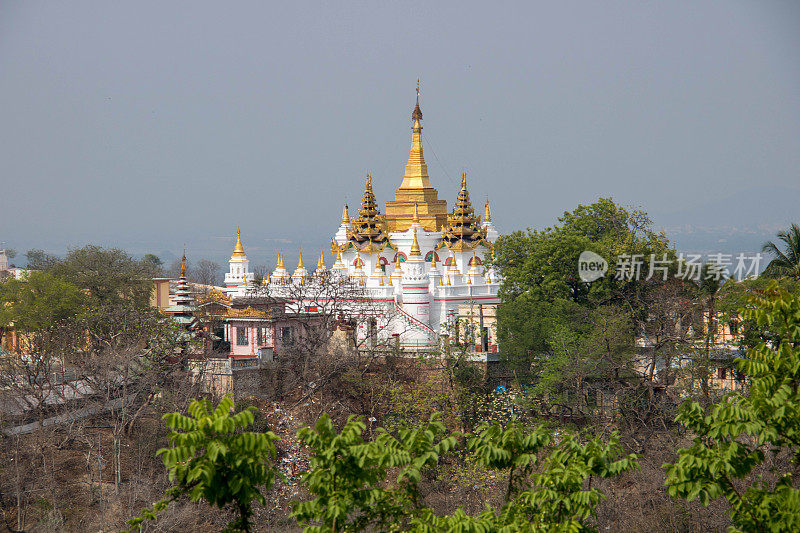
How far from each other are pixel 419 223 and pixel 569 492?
33.8 meters

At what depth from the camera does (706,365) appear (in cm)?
2878

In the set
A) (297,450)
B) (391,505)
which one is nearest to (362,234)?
(297,450)

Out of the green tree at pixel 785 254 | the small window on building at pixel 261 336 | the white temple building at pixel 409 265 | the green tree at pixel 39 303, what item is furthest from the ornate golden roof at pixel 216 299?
the green tree at pixel 785 254

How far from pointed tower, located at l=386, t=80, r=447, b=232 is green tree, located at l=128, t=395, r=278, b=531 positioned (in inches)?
1390

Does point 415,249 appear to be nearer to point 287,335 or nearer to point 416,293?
point 416,293

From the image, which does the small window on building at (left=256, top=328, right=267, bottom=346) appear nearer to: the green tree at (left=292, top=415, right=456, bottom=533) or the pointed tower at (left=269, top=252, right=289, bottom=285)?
the pointed tower at (left=269, top=252, right=289, bottom=285)

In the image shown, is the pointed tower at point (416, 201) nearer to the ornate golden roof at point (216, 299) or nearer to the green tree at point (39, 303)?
the ornate golden roof at point (216, 299)

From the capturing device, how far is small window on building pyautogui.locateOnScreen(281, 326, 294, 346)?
118 feet

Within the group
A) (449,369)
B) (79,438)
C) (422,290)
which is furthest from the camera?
(422,290)

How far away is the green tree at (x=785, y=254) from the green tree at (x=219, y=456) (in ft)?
78.3

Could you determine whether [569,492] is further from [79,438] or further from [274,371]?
[274,371]

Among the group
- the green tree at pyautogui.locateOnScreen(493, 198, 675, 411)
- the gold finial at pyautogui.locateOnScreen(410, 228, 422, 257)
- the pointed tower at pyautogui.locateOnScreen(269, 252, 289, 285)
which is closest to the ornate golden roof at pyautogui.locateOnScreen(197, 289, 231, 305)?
the pointed tower at pyautogui.locateOnScreen(269, 252, 289, 285)

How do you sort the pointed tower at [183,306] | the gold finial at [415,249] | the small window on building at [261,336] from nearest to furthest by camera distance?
1. the pointed tower at [183,306]
2. the small window on building at [261,336]
3. the gold finial at [415,249]

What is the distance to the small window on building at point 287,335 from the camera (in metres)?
35.8
